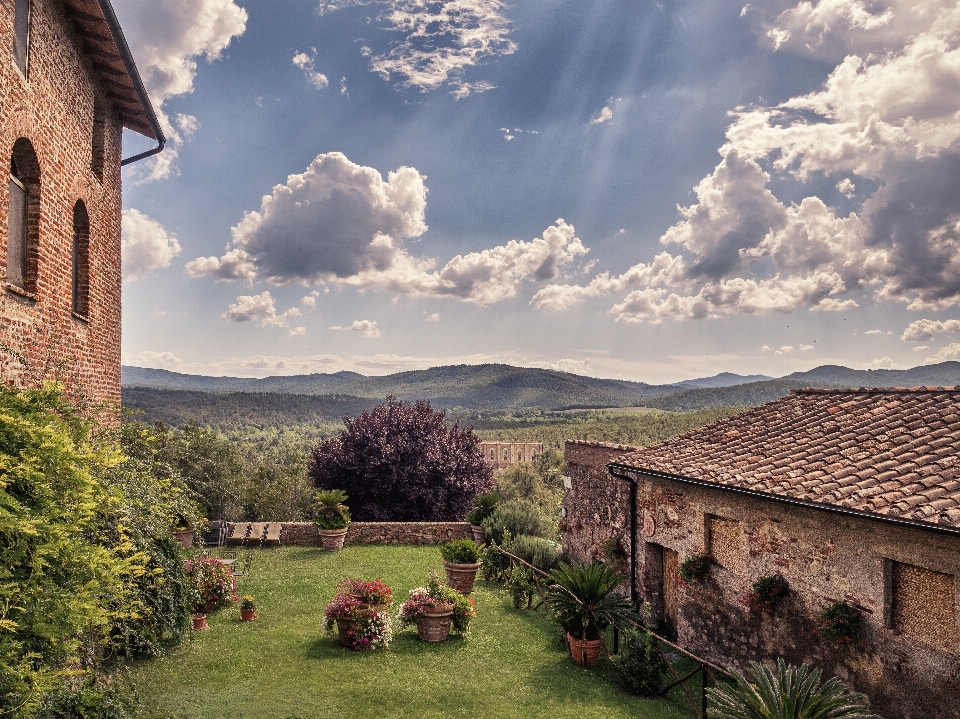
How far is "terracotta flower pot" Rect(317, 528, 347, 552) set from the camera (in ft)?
59.7

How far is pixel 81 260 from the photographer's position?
974cm

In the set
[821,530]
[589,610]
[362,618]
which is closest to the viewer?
[821,530]

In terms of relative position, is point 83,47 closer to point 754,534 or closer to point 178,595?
point 178,595

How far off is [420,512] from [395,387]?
6136 inches

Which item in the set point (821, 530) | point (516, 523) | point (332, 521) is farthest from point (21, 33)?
point (516, 523)

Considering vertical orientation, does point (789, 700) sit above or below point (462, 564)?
above

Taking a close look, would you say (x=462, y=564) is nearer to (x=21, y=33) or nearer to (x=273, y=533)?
(x=273, y=533)

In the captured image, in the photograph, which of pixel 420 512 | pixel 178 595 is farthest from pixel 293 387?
pixel 178 595

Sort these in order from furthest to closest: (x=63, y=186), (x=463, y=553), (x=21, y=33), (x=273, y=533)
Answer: (x=273, y=533) < (x=463, y=553) < (x=63, y=186) < (x=21, y=33)

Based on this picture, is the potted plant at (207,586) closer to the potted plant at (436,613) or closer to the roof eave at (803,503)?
the potted plant at (436,613)

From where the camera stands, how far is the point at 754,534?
923 cm

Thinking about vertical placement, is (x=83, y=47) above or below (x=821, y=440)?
above

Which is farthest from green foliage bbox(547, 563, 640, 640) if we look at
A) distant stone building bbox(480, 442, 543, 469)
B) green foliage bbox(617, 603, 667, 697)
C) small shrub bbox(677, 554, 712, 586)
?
distant stone building bbox(480, 442, 543, 469)

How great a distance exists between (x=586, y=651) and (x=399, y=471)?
12.7m
